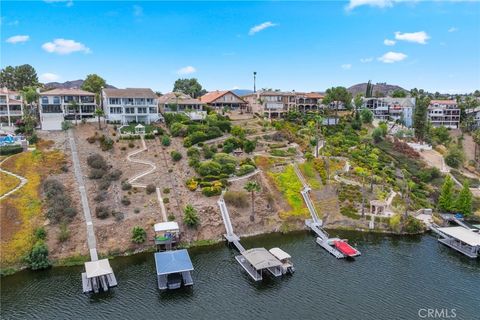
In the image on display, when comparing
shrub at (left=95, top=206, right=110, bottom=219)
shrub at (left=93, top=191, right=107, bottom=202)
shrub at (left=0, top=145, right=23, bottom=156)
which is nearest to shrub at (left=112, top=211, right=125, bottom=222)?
shrub at (left=95, top=206, right=110, bottom=219)

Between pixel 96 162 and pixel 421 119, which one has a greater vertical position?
pixel 421 119

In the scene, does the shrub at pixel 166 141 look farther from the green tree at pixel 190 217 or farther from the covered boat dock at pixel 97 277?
the covered boat dock at pixel 97 277

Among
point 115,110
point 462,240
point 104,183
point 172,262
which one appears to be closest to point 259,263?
point 172,262

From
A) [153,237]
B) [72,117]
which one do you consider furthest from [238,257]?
[72,117]

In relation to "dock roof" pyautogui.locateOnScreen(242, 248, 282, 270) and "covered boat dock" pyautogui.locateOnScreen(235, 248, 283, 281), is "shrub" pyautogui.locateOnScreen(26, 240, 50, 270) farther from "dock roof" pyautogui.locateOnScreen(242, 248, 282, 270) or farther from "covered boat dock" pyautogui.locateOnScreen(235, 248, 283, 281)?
"dock roof" pyautogui.locateOnScreen(242, 248, 282, 270)

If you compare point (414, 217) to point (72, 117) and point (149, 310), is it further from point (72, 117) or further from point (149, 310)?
point (72, 117)

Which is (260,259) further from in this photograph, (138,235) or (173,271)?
(138,235)
